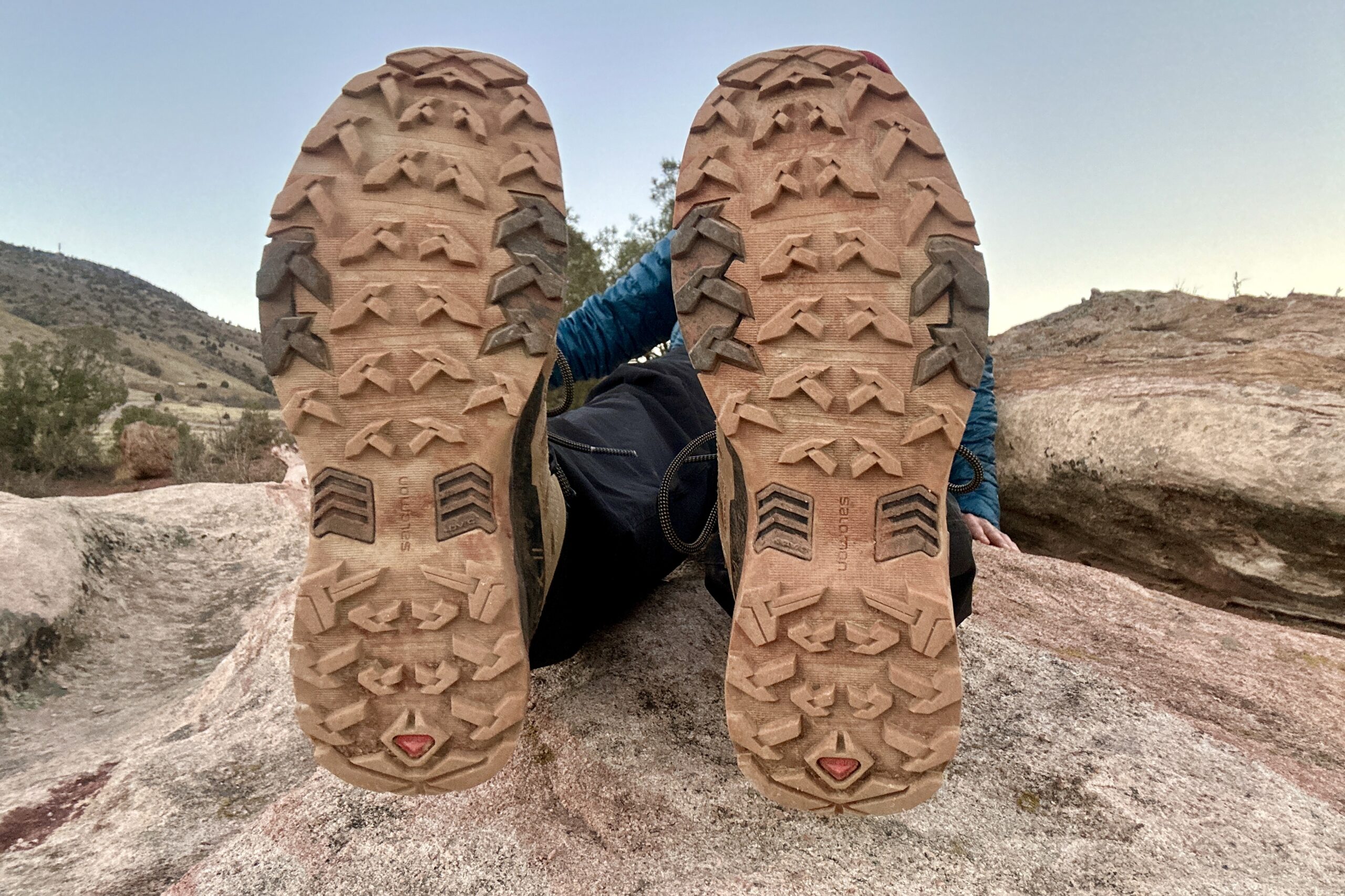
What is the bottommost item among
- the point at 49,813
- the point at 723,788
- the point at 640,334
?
the point at 49,813

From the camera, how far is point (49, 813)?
1663 millimetres

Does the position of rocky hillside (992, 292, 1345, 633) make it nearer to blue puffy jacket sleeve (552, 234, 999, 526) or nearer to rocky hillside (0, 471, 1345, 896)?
rocky hillside (0, 471, 1345, 896)

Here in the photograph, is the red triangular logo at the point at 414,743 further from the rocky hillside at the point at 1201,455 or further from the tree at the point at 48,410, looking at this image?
the tree at the point at 48,410

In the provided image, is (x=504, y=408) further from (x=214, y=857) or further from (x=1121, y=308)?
(x=1121, y=308)

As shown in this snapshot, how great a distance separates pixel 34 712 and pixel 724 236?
3.03 meters

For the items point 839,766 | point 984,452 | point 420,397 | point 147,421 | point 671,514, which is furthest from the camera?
point 147,421

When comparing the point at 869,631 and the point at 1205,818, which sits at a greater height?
the point at 869,631

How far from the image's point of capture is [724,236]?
1.14 meters

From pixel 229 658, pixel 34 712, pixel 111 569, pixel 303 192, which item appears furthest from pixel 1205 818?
pixel 111 569

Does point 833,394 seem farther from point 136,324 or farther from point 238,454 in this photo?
point 136,324

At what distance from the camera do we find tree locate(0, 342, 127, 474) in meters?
9.90

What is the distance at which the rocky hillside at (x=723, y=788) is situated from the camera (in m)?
1.15

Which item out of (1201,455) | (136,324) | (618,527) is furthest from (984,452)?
(136,324)

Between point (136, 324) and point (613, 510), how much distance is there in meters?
38.8
